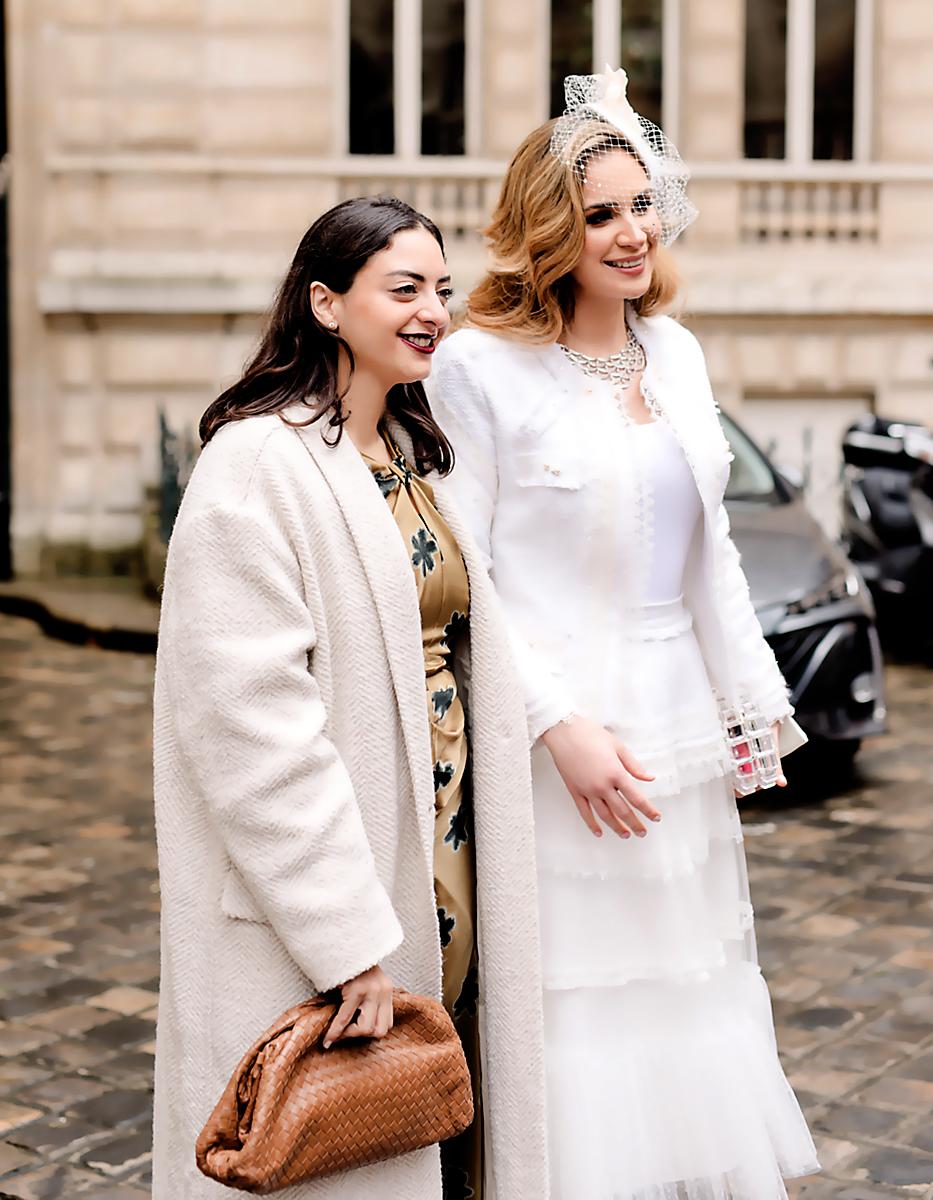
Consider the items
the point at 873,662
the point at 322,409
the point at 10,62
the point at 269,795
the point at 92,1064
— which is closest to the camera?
the point at 269,795

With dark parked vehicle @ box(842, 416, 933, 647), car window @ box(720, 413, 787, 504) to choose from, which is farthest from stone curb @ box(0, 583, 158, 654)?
dark parked vehicle @ box(842, 416, 933, 647)

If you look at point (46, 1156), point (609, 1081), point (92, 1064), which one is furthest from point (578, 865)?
point (92, 1064)

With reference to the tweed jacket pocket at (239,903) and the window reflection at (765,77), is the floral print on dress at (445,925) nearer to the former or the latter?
the tweed jacket pocket at (239,903)

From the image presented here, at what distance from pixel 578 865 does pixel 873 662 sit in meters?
4.53

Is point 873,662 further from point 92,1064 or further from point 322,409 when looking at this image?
point 322,409

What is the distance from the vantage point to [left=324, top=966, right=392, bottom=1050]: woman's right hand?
2719mm

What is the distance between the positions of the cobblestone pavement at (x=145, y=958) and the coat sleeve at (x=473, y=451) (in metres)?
1.64

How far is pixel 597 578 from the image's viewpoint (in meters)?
3.45

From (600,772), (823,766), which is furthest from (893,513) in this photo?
(600,772)

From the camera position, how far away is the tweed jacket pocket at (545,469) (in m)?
3.38

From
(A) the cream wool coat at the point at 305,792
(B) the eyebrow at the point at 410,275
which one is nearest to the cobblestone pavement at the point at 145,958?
(A) the cream wool coat at the point at 305,792

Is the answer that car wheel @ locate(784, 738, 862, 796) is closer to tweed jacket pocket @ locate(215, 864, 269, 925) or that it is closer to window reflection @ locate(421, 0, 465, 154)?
tweed jacket pocket @ locate(215, 864, 269, 925)

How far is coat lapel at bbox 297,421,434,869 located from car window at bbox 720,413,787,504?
5.69 meters

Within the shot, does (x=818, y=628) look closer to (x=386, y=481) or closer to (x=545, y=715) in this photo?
(x=545, y=715)
